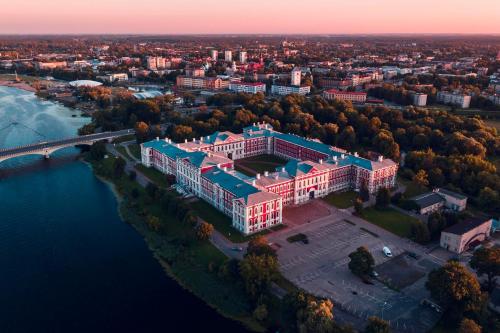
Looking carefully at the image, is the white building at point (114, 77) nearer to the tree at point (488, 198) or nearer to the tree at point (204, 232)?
the tree at point (204, 232)

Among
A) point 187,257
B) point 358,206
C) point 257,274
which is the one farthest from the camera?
point 358,206

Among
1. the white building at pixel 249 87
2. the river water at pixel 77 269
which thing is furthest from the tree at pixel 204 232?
the white building at pixel 249 87

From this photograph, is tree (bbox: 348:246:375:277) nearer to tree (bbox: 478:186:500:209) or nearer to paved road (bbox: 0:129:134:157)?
tree (bbox: 478:186:500:209)

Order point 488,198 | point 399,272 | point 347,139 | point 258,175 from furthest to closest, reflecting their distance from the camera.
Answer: point 347,139, point 488,198, point 258,175, point 399,272

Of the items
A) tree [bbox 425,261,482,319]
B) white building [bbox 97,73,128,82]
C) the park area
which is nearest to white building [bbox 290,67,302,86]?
white building [bbox 97,73,128,82]

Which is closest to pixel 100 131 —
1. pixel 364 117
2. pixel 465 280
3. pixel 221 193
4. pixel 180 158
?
pixel 180 158

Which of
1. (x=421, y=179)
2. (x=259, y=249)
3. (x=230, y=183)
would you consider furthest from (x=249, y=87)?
(x=259, y=249)

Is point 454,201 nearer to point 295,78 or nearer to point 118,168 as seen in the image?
point 118,168
